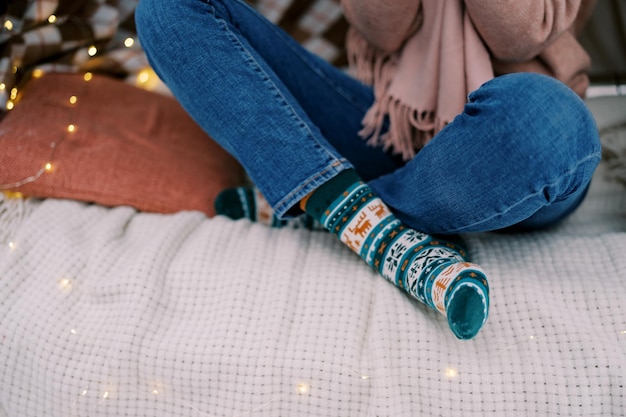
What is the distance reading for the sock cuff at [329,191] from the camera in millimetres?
715

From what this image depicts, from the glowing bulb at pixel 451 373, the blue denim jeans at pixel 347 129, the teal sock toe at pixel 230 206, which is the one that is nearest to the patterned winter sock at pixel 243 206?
the teal sock toe at pixel 230 206

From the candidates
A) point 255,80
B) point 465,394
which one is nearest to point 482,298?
point 465,394

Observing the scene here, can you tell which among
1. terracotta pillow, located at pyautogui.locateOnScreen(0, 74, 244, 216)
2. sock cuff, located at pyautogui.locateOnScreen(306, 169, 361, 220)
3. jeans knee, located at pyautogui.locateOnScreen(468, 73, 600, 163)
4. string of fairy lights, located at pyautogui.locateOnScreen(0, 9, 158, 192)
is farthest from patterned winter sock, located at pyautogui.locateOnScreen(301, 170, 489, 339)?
string of fairy lights, located at pyautogui.locateOnScreen(0, 9, 158, 192)

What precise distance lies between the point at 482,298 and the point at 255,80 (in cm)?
41

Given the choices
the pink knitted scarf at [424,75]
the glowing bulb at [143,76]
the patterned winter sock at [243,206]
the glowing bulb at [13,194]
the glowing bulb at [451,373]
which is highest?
the glowing bulb at [13,194]

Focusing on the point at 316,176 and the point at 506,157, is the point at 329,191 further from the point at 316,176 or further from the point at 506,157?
the point at 506,157

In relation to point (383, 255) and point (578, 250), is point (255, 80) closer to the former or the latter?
point (383, 255)

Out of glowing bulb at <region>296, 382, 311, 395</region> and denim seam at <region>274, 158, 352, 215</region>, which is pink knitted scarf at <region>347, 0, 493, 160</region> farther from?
glowing bulb at <region>296, 382, 311, 395</region>

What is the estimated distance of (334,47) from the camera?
1.21m

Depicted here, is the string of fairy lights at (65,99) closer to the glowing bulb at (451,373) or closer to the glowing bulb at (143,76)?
the glowing bulb at (143,76)

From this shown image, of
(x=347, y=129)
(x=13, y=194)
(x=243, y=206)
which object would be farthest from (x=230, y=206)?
(x=13, y=194)

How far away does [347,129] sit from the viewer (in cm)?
89

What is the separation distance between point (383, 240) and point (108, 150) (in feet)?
1.69

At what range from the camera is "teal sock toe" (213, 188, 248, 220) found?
0.91m
